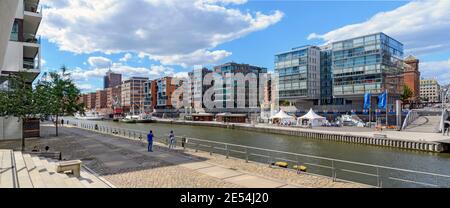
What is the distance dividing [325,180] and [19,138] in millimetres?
32339

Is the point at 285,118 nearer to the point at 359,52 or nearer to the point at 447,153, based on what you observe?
the point at 359,52

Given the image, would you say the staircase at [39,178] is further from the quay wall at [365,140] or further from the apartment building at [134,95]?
the apartment building at [134,95]

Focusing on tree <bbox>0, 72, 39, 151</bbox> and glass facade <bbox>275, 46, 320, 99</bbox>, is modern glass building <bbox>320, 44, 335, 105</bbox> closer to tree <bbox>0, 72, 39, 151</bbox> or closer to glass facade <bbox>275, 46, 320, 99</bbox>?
glass facade <bbox>275, 46, 320, 99</bbox>

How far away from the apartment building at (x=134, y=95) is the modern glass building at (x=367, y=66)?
4625 inches

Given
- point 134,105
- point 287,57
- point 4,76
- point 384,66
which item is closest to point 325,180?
point 4,76

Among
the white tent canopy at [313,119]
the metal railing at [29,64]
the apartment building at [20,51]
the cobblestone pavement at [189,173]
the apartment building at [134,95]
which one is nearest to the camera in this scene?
the cobblestone pavement at [189,173]

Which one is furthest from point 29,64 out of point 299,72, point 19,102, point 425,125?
point 299,72

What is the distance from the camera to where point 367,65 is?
68438mm

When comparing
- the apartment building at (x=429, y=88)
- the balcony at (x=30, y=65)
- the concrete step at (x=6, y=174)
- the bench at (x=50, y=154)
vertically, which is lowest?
the bench at (x=50, y=154)

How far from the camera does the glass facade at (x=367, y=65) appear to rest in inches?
2608

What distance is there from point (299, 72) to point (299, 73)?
0.32 metres

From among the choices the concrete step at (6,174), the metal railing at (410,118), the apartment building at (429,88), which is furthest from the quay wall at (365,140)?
the apartment building at (429,88)

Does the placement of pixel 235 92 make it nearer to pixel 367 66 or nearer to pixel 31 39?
pixel 367 66
